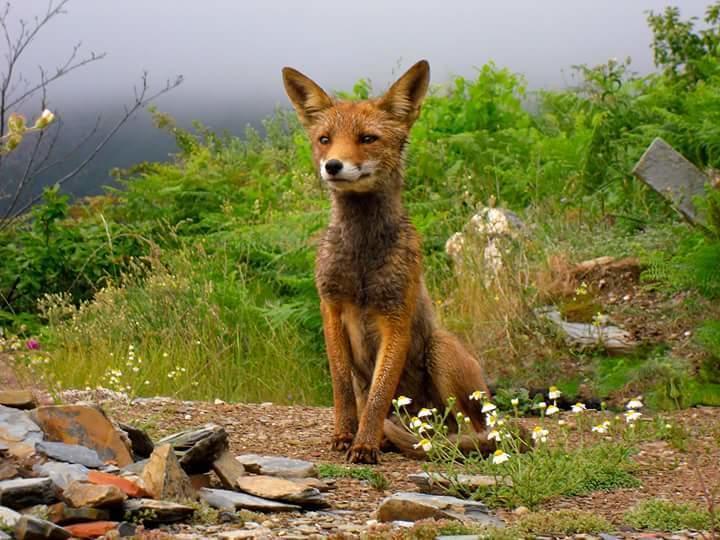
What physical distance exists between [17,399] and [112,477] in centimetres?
129

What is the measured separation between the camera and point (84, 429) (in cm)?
560

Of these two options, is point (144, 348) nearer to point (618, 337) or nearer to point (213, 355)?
point (213, 355)

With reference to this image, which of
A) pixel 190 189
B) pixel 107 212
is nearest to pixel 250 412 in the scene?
pixel 190 189


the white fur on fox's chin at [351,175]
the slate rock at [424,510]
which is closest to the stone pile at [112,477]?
the slate rock at [424,510]

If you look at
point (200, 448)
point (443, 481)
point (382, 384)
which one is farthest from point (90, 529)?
point (382, 384)

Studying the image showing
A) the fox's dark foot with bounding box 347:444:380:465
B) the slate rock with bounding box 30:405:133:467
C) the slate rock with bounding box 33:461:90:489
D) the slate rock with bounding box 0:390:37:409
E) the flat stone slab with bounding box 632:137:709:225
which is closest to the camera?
the slate rock with bounding box 33:461:90:489

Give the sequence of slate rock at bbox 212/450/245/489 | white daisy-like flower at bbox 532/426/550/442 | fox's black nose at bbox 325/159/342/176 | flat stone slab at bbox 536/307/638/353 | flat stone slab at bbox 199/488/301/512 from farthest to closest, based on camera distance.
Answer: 1. flat stone slab at bbox 536/307/638/353
2. fox's black nose at bbox 325/159/342/176
3. slate rock at bbox 212/450/245/489
4. white daisy-like flower at bbox 532/426/550/442
5. flat stone slab at bbox 199/488/301/512

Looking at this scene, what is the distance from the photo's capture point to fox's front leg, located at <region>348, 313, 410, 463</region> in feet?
21.0

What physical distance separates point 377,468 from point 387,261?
122 cm

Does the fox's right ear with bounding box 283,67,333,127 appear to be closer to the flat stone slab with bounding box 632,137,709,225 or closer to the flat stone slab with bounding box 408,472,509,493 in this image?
the flat stone slab with bounding box 408,472,509,493

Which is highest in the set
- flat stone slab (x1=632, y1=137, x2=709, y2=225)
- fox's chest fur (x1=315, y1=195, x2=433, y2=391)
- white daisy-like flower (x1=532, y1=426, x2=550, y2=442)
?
flat stone slab (x1=632, y1=137, x2=709, y2=225)

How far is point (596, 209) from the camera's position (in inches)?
464

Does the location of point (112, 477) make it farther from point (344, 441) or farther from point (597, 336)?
point (597, 336)

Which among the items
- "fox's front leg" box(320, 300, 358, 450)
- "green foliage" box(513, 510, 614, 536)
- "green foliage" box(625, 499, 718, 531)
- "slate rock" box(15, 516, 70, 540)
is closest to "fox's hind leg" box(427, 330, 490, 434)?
"fox's front leg" box(320, 300, 358, 450)
